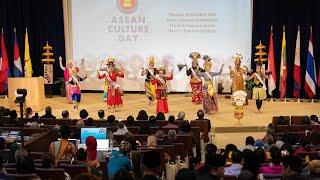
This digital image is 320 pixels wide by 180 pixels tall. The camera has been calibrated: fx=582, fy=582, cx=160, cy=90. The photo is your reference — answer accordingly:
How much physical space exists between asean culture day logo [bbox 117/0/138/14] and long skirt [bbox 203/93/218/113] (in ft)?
16.7

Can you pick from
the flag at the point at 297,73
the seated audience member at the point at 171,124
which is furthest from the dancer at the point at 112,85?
the flag at the point at 297,73

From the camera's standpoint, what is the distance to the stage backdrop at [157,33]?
18.8 meters

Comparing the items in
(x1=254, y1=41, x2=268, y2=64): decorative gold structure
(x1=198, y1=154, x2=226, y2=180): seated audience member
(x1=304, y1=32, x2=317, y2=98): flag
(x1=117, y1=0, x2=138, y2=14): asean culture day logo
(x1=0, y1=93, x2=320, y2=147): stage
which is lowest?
(x1=0, y1=93, x2=320, y2=147): stage

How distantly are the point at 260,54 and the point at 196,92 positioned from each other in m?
2.24

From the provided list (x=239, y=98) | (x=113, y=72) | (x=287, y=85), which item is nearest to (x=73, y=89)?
(x=113, y=72)

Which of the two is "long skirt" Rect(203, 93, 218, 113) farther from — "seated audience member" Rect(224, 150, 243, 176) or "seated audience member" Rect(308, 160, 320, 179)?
"seated audience member" Rect(308, 160, 320, 179)

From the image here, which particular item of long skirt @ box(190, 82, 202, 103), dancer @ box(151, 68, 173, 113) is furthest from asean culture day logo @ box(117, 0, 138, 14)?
dancer @ box(151, 68, 173, 113)

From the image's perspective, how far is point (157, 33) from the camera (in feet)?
63.7

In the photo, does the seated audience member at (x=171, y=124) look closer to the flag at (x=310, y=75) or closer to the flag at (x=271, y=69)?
the flag at (x=271, y=69)

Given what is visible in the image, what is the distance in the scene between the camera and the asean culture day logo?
765 inches

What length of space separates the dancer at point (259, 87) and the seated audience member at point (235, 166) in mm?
8396

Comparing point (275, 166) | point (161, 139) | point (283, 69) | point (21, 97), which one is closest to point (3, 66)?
point (283, 69)

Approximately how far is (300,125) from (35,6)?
11.9 metres

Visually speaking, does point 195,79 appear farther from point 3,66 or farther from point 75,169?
point 75,169
